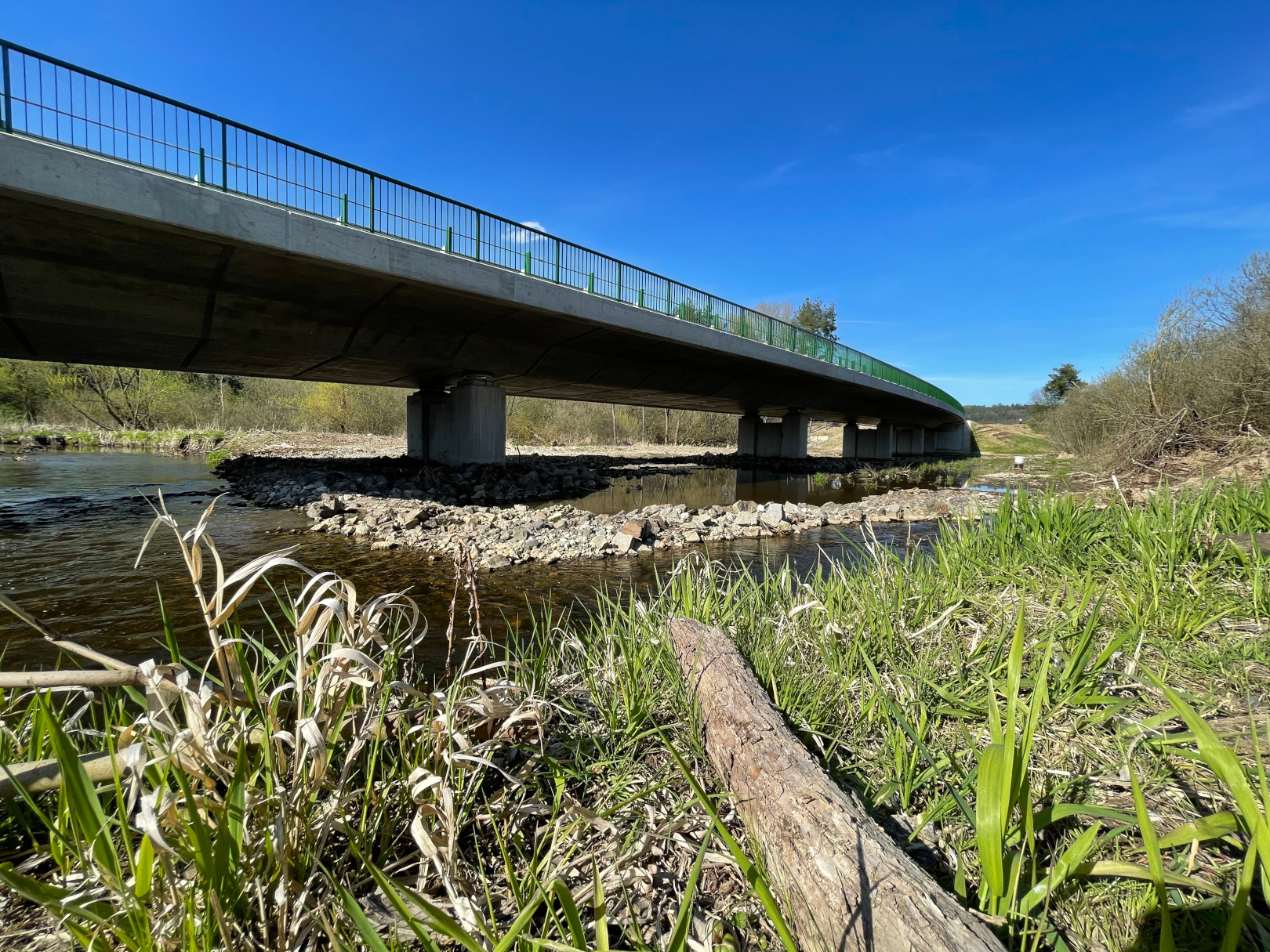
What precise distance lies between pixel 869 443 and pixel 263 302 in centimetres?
4054

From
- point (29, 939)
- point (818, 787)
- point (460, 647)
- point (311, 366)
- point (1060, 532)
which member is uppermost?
point (311, 366)

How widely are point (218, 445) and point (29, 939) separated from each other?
37845mm

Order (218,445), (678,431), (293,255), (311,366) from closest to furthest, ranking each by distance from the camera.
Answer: (293,255), (311,366), (218,445), (678,431)

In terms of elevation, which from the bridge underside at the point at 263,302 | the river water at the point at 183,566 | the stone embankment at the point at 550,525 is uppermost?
the bridge underside at the point at 263,302

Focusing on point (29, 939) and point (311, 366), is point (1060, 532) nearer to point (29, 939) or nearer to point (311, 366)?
point (29, 939)

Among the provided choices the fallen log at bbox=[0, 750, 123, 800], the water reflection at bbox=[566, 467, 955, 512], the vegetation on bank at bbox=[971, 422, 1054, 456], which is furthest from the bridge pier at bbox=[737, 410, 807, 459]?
the fallen log at bbox=[0, 750, 123, 800]

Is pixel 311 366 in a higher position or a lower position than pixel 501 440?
higher

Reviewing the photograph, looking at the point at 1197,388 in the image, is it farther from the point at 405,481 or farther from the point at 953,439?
the point at 953,439

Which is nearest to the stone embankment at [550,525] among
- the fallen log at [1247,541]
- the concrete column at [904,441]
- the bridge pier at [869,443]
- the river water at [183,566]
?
the river water at [183,566]

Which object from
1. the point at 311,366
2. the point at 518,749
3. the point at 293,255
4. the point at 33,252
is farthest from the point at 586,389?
the point at 518,749

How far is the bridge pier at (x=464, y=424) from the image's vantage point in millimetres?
18125

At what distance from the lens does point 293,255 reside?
10.1m

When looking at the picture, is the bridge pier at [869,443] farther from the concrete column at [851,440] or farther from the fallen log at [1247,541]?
the fallen log at [1247,541]

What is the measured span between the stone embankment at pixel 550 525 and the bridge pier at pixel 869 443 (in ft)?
97.9
